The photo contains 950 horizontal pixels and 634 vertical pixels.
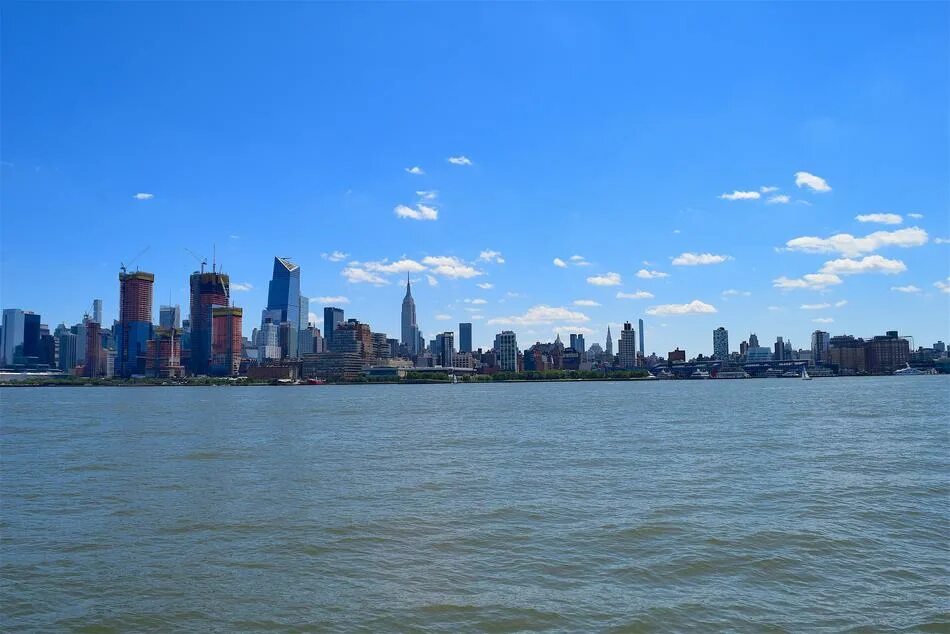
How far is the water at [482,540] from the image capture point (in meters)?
14.9

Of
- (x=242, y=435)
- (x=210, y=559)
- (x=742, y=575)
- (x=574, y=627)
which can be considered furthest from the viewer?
(x=242, y=435)

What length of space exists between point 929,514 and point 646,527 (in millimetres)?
10590

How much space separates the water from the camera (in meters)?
14.9

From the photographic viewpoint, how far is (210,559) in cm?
1898

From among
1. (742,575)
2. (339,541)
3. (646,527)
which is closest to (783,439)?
(646,527)

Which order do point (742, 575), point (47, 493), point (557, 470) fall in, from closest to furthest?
point (742, 575), point (47, 493), point (557, 470)

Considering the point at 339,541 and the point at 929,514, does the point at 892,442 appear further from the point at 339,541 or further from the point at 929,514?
the point at 339,541

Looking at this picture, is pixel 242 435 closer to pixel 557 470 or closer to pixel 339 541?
pixel 557 470

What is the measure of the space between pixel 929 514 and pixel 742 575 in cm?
1142

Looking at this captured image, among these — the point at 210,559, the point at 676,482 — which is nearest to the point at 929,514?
the point at 676,482

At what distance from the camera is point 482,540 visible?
805 inches

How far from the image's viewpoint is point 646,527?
21703 mm

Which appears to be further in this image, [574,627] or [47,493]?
[47,493]

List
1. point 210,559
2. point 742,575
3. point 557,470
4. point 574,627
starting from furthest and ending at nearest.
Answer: point 557,470 < point 210,559 < point 742,575 < point 574,627
